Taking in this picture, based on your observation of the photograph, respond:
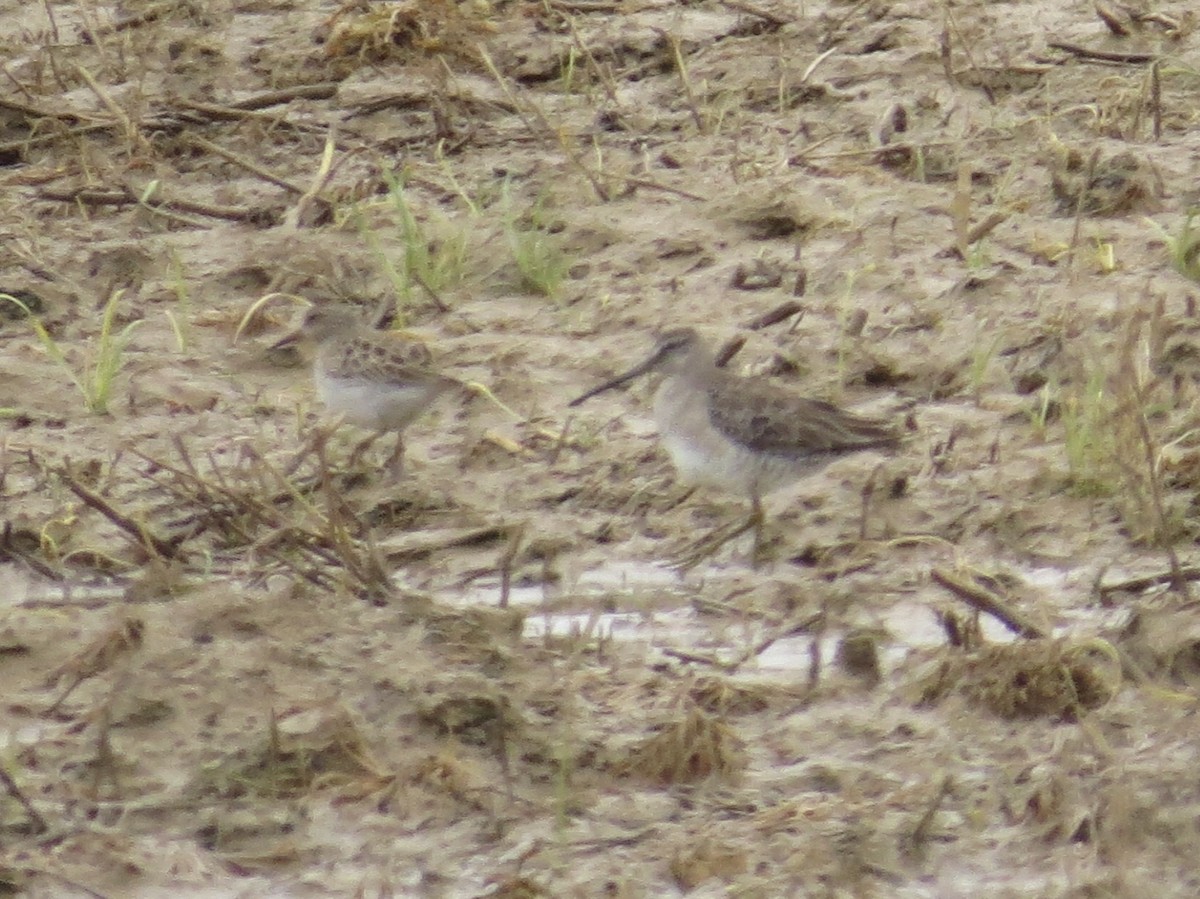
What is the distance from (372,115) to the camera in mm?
9734

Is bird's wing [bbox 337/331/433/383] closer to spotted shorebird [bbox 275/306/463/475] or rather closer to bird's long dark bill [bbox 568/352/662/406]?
spotted shorebird [bbox 275/306/463/475]

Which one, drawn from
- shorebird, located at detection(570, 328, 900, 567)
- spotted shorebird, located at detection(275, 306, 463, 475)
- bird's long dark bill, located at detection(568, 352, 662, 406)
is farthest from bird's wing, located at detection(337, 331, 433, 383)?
shorebird, located at detection(570, 328, 900, 567)

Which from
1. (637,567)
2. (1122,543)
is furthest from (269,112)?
(1122,543)

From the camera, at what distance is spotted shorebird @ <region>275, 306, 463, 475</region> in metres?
7.10

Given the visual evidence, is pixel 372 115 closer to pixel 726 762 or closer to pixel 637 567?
pixel 637 567

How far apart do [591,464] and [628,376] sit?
342 millimetres

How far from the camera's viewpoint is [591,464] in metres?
7.10

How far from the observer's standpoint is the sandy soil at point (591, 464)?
4945 mm

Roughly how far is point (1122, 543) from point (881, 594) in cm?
73

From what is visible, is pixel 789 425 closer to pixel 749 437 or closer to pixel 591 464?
pixel 749 437

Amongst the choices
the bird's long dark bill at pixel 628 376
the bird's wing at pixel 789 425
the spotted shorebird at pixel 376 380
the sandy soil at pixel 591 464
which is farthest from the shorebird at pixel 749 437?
the spotted shorebird at pixel 376 380

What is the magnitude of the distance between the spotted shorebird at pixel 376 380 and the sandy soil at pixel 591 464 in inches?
6.0

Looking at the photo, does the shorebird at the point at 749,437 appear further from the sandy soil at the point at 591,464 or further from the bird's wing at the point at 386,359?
the bird's wing at the point at 386,359

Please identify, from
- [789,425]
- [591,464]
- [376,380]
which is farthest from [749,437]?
[376,380]
